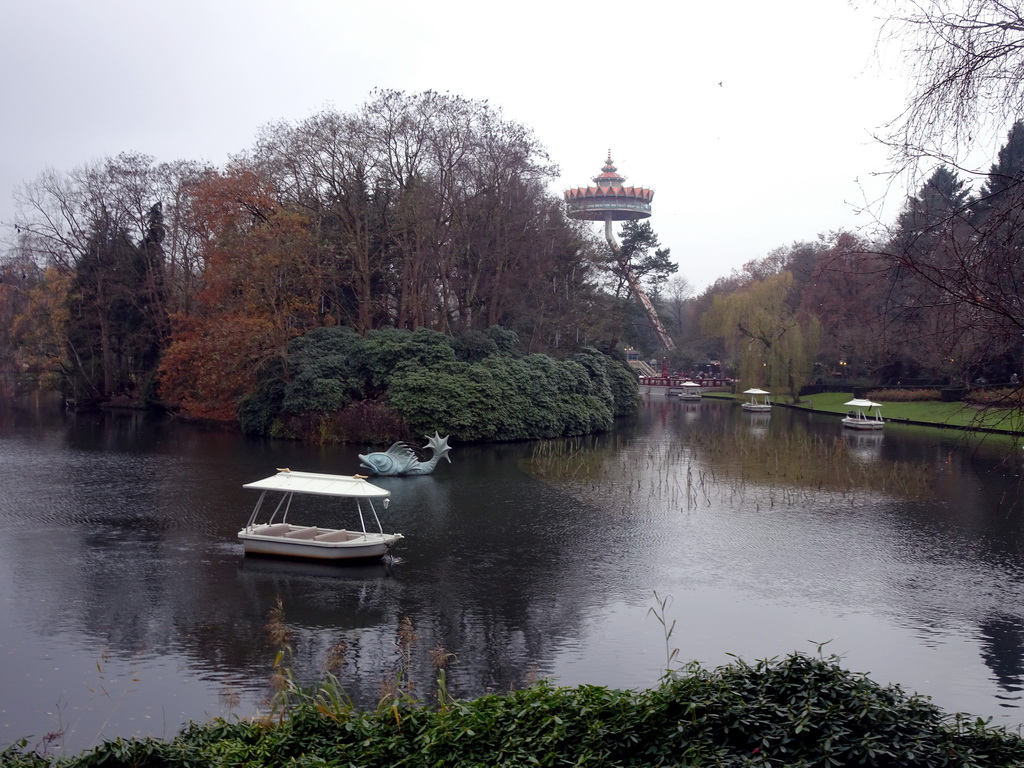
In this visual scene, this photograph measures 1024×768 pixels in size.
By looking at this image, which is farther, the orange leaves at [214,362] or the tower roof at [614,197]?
the tower roof at [614,197]

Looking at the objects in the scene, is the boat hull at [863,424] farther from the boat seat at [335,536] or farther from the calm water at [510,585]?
the boat seat at [335,536]

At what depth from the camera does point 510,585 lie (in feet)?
43.2

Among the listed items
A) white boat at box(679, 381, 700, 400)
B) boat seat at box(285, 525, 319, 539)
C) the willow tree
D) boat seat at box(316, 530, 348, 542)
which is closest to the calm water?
boat seat at box(285, 525, 319, 539)

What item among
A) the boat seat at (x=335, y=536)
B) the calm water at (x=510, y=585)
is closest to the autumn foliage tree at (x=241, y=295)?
the calm water at (x=510, y=585)

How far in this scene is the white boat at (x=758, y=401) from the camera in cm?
4856

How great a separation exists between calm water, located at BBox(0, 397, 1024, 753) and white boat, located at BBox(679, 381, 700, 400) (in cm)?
3515

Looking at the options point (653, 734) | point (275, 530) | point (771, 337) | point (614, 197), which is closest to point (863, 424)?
point (771, 337)

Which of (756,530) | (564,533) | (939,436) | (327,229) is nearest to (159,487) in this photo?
(564,533)

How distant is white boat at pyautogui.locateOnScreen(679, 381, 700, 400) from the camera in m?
→ 60.2

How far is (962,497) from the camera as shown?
67.5 feet

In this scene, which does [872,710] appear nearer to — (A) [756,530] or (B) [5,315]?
(A) [756,530]

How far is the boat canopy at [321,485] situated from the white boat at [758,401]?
121ft

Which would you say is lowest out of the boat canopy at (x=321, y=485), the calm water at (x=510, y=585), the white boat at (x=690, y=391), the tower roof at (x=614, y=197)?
the calm water at (x=510, y=585)

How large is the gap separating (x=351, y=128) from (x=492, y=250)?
780 centimetres
